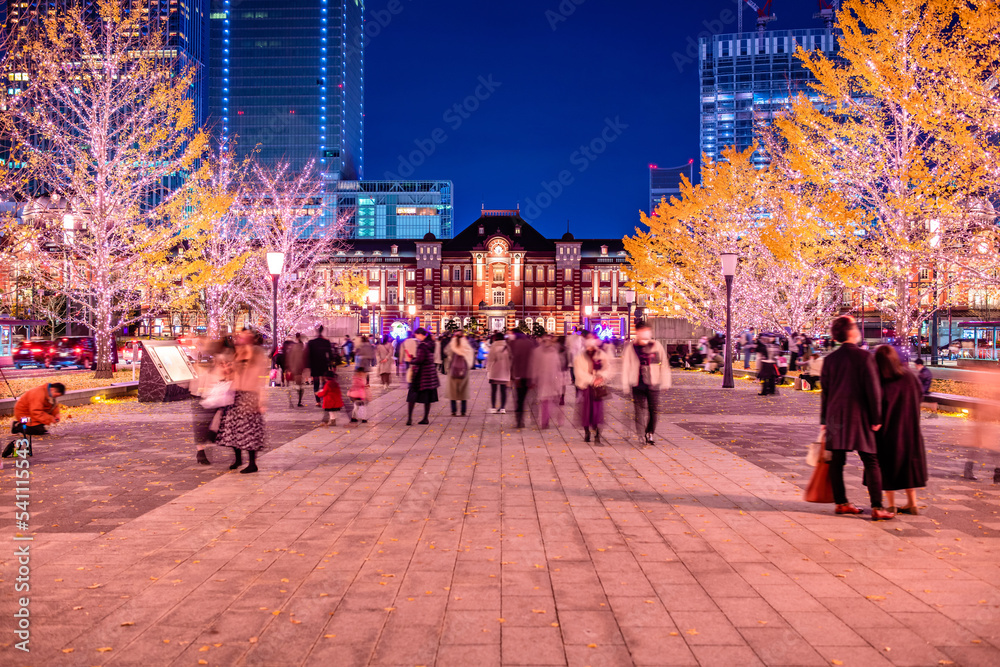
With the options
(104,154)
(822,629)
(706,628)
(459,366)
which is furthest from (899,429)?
(104,154)

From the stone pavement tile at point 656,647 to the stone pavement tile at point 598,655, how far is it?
5 centimetres

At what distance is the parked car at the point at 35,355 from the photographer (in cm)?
3173

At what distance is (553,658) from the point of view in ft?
11.9

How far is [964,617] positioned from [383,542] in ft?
12.6

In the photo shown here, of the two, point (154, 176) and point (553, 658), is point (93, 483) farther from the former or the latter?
point (154, 176)

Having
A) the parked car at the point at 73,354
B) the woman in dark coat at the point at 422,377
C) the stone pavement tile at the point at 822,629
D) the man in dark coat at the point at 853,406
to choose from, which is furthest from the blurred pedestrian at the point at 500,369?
the parked car at the point at 73,354

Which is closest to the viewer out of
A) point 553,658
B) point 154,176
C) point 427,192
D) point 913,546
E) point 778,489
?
point 553,658

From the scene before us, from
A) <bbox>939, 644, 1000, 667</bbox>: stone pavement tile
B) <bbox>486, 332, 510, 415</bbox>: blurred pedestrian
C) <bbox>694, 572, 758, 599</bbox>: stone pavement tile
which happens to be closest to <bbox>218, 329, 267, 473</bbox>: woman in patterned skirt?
<bbox>694, 572, 758, 599</bbox>: stone pavement tile

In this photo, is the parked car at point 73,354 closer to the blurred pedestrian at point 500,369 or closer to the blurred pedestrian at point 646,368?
the blurred pedestrian at point 500,369

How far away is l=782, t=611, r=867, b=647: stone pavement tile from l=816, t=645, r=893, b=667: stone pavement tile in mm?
49

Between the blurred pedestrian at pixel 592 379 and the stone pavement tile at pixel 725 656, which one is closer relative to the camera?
the stone pavement tile at pixel 725 656

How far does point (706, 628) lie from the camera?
4.00m

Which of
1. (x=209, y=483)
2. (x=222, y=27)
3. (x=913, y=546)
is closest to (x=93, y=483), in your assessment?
(x=209, y=483)

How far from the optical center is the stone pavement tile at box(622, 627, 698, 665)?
11.8 ft
